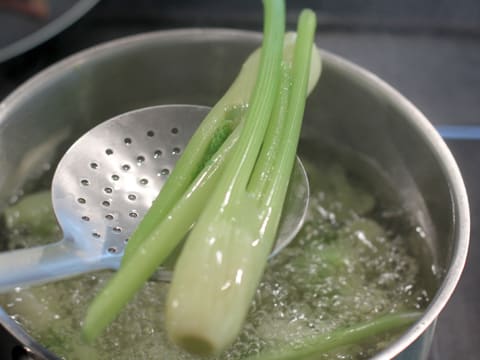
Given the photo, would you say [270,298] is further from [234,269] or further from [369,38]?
[369,38]

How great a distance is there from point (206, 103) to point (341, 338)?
0.35m

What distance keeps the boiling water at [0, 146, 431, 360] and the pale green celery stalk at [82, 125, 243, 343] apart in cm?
14

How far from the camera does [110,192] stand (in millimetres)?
605

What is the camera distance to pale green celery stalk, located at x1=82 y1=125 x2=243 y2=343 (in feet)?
1.40

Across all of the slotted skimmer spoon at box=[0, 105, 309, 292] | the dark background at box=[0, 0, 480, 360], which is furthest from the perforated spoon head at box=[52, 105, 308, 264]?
the dark background at box=[0, 0, 480, 360]

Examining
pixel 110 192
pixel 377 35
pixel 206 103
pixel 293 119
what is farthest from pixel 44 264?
pixel 377 35

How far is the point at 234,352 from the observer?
57 cm

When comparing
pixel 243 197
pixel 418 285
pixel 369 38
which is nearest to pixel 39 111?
pixel 243 197

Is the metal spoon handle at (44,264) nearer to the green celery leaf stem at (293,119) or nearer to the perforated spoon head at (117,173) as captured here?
the perforated spoon head at (117,173)

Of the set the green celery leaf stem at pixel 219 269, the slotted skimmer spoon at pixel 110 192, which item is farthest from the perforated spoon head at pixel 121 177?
the green celery leaf stem at pixel 219 269

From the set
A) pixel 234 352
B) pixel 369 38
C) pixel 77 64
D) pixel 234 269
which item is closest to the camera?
pixel 234 269

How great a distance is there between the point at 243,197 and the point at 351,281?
24 centimetres

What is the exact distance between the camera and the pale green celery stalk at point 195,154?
0.50 m

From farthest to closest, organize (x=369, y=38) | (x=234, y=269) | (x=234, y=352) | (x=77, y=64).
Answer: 1. (x=369, y=38)
2. (x=77, y=64)
3. (x=234, y=352)
4. (x=234, y=269)
